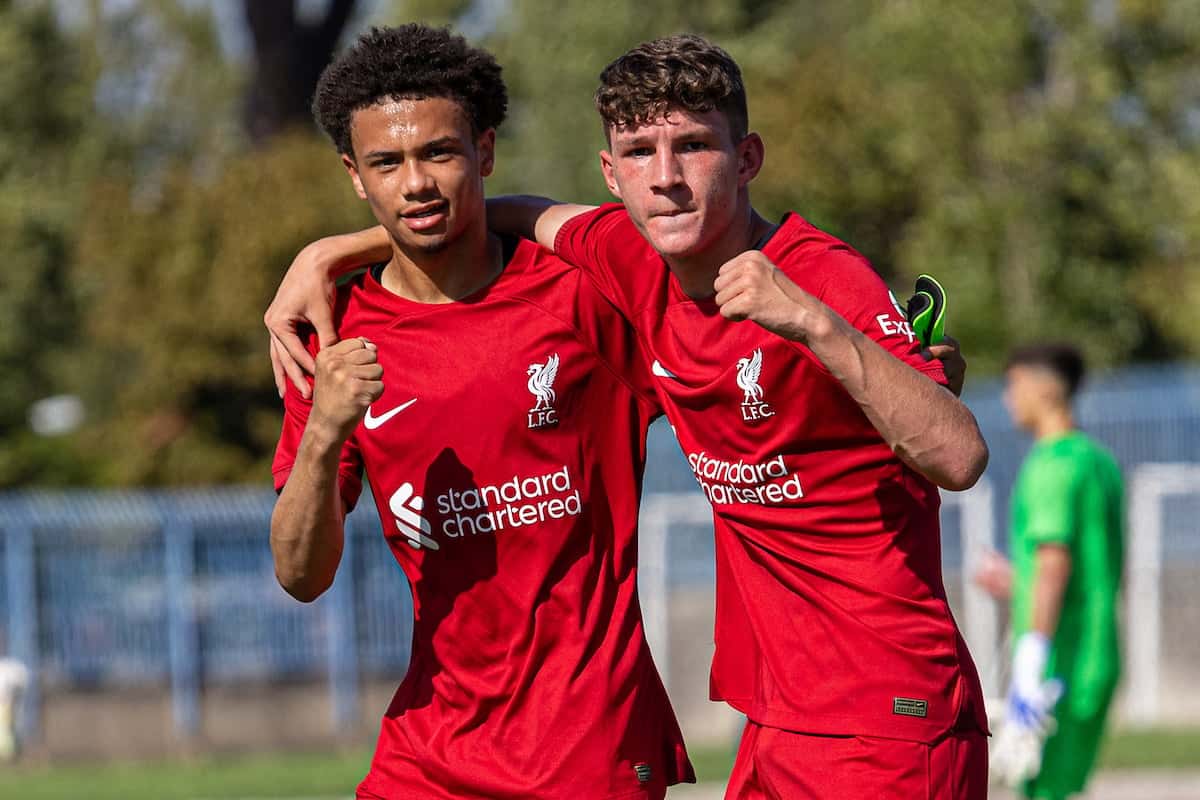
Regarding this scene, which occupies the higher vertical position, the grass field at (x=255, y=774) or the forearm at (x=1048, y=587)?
the forearm at (x=1048, y=587)

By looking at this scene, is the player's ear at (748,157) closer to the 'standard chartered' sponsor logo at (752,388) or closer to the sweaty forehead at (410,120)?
the 'standard chartered' sponsor logo at (752,388)

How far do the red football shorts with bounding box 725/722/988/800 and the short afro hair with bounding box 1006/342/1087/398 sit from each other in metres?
4.85

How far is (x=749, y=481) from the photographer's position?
12.9 ft

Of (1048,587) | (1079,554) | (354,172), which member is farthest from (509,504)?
(1079,554)

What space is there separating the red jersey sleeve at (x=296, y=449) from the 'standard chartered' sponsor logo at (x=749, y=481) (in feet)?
2.72

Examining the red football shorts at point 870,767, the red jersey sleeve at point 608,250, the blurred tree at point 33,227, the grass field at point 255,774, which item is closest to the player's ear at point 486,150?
the red jersey sleeve at point 608,250

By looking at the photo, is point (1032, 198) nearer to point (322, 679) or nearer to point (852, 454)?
point (322, 679)

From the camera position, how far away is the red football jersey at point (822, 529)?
3.81 meters

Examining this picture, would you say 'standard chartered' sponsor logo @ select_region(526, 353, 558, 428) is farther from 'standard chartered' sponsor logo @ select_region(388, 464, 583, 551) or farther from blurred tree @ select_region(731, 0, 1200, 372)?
blurred tree @ select_region(731, 0, 1200, 372)

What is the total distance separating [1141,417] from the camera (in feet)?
55.7

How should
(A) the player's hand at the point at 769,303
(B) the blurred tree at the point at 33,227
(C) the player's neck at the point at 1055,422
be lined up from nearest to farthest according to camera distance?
(A) the player's hand at the point at 769,303, (C) the player's neck at the point at 1055,422, (B) the blurred tree at the point at 33,227

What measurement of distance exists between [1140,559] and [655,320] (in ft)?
44.0

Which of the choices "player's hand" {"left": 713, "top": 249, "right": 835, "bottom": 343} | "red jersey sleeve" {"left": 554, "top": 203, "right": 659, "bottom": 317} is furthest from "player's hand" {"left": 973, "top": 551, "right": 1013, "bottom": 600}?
"player's hand" {"left": 713, "top": 249, "right": 835, "bottom": 343}

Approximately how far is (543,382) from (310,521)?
0.59m
